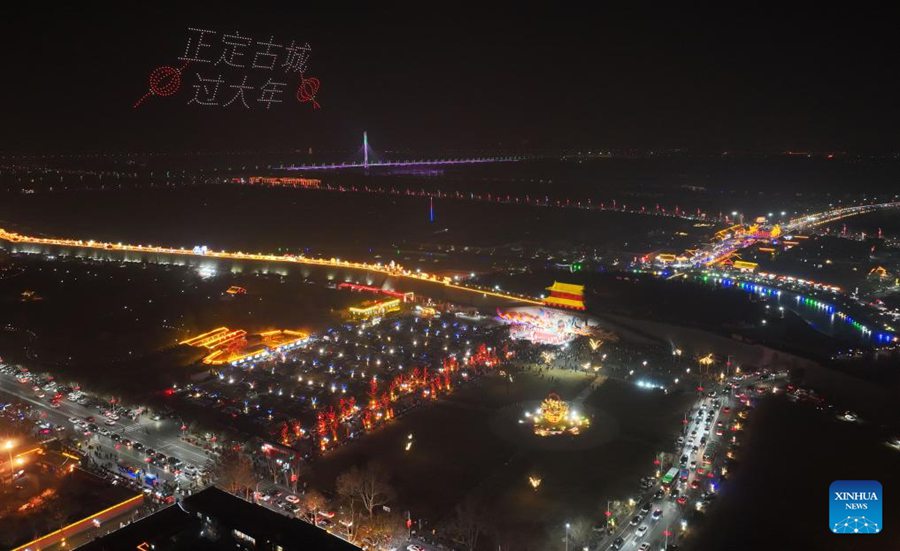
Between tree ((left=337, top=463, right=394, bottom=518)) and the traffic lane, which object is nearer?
tree ((left=337, top=463, right=394, bottom=518))

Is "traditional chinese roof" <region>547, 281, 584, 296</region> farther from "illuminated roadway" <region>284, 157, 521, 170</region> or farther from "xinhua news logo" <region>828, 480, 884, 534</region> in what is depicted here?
"illuminated roadway" <region>284, 157, 521, 170</region>

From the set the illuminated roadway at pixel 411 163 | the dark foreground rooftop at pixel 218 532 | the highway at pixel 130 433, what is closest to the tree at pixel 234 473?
the highway at pixel 130 433

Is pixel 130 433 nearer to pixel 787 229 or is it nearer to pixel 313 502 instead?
pixel 313 502

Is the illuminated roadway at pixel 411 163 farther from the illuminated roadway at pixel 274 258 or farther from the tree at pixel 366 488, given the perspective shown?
the tree at pixel 366 488

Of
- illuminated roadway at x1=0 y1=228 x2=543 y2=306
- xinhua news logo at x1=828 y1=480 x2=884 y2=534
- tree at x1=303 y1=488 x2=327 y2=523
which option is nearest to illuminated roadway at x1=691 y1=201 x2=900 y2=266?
illuminated roadway at x1=0 y1=228 x2=543 y2=306

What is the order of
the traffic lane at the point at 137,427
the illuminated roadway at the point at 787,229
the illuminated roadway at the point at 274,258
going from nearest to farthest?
1. the traffic lane at the point at 137,427
2. the illuminated roadway at the point at 274,258
3. the illuminated roadway at the point at 787,229

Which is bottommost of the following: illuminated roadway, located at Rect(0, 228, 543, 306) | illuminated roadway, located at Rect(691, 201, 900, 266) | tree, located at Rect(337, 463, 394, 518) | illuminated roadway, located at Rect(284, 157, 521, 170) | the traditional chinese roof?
tree, located at Rect(337, 463, 394, 518)
